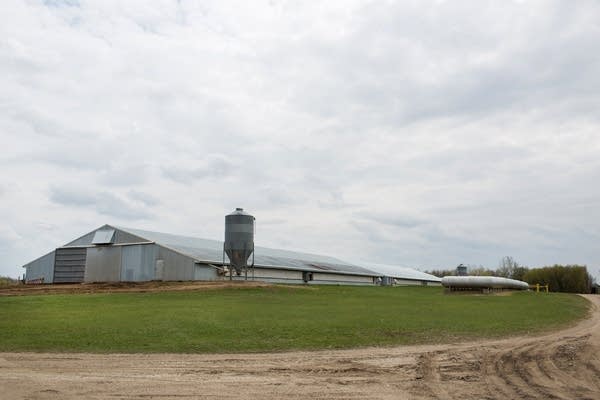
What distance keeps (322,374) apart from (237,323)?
10054 millimetres

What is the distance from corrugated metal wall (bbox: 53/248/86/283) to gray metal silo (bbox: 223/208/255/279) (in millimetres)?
18767

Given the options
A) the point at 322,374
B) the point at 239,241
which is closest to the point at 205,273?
the point at 239,241

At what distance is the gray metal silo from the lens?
5338 centimetres

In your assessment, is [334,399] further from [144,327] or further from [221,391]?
[144,327]

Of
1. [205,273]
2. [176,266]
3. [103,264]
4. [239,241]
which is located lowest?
[205,273]

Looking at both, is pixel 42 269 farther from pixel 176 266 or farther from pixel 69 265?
pixel 176 266

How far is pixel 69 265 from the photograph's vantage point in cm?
6247

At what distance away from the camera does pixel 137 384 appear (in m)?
13.5

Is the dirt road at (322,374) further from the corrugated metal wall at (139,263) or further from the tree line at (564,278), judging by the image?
the tree line at (564,278)

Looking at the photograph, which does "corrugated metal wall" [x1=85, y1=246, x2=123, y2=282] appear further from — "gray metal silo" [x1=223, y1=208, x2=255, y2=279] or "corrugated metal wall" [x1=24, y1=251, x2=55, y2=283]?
"gray metal silo" [x1=223, y1=208, x2=255, y2=279]

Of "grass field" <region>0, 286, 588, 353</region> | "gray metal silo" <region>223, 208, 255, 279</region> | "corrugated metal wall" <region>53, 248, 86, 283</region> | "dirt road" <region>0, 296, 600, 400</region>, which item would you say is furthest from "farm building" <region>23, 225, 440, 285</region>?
"dirt road" <region>0, 296, 600, 400</region>

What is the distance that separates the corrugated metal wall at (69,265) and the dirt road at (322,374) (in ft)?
150

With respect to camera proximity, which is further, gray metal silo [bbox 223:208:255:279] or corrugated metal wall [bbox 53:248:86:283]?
corrugated metal wall [bbox 53:248:86:283]

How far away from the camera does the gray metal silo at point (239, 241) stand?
53375 millimetres
